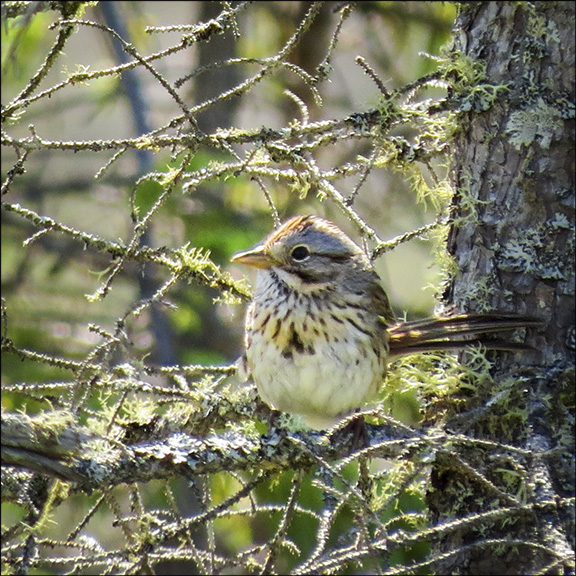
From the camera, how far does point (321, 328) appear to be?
3.90 meters

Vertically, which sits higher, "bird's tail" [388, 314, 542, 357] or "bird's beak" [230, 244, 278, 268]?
"bird's beak" [230, 244, 278, 268]

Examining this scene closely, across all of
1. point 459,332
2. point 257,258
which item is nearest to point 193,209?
point 257,258

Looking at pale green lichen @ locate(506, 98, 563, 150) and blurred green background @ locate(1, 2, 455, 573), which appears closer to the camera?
pale green lichen @ locate(506, 98, 563, 150)

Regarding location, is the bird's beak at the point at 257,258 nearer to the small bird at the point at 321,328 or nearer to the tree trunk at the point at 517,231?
the small bird at the point at 321,328

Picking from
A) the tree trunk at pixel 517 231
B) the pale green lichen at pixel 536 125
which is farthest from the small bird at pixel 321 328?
the pale green lichen at pixel 536 125

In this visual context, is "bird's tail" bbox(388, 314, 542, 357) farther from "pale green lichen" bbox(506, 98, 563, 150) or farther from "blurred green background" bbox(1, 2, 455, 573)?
"blurred green background" bbox(1, 2, 455, 573)

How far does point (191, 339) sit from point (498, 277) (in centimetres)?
337

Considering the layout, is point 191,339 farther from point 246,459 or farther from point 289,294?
point 246,459

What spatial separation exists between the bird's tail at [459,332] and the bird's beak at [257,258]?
634 millimetres

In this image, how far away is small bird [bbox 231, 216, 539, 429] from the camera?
377 cm

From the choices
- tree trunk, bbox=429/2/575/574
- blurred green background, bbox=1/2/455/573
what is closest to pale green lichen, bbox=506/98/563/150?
tree trunk, bbox=429/2/575/574

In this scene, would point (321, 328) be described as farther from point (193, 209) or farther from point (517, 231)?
point (193, 209)

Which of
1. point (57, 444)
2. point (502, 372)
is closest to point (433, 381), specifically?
point (502, 372)

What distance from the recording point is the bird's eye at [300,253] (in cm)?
410
